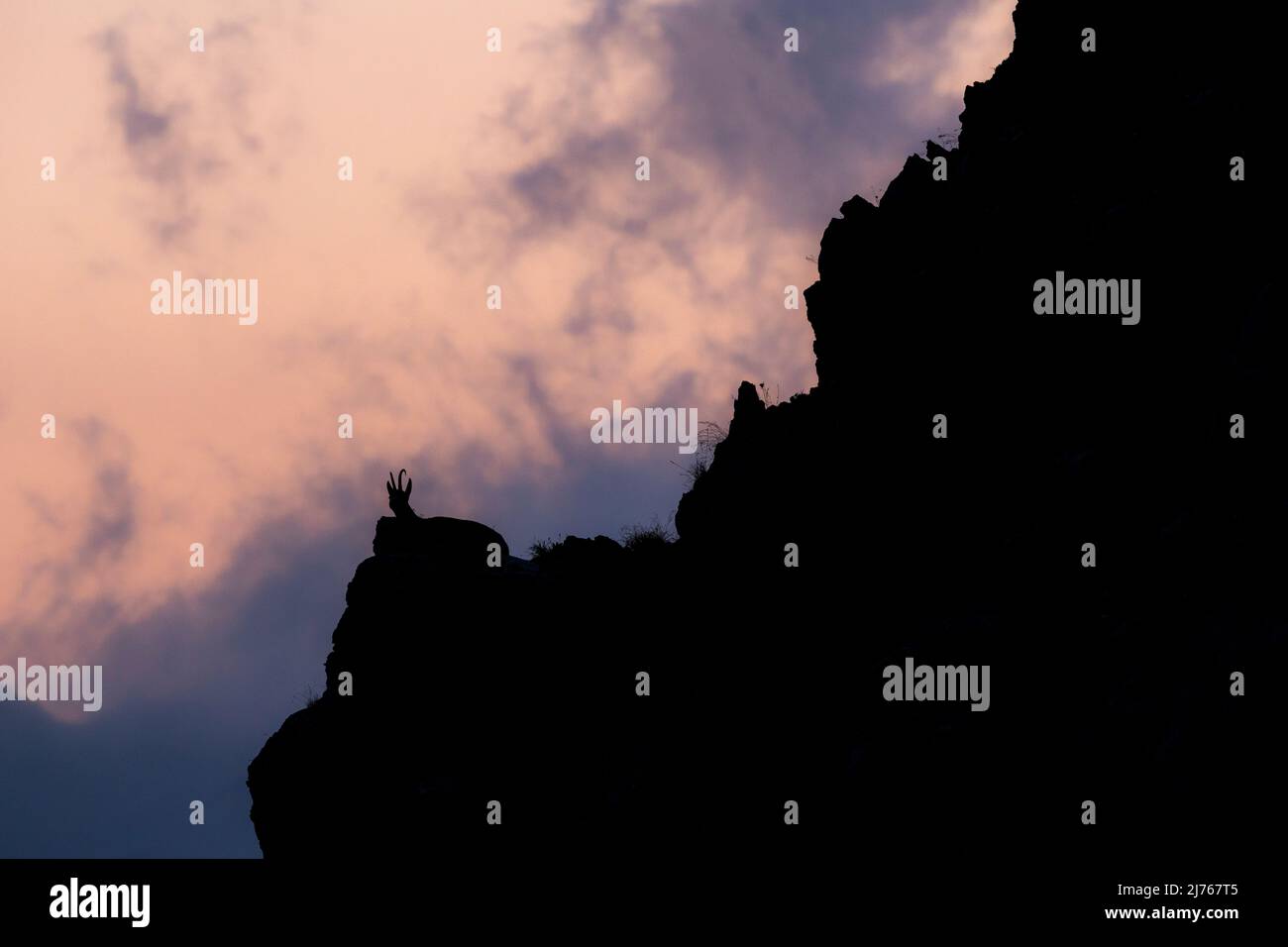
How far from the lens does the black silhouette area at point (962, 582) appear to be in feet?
71.3

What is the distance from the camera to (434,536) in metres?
37.0

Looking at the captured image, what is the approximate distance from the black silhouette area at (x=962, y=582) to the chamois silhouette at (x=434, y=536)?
135 millimetres

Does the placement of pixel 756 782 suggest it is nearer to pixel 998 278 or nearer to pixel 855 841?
pixel 855 841

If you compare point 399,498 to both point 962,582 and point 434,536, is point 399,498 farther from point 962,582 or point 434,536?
point 962,582

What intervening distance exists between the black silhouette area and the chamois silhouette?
14 centimetres

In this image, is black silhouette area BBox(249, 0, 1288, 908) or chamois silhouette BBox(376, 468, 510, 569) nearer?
black silhouette area BBox(249, 0, 1288, 908)

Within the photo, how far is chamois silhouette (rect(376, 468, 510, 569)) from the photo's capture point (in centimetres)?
3659

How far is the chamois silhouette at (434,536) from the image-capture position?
36.6 metres

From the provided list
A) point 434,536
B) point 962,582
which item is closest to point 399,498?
point 434,536

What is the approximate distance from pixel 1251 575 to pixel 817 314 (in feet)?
56.0

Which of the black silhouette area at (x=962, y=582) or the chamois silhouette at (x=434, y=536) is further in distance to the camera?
the chamois silhouette at (x=434, y=536)

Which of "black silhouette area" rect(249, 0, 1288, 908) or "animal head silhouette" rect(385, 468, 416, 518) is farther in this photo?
"animal head silhouette" rect(385, 468, 416, 518)
